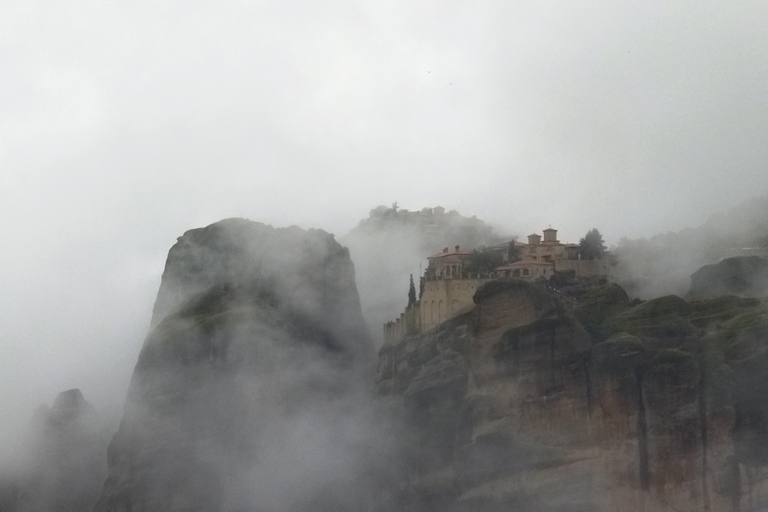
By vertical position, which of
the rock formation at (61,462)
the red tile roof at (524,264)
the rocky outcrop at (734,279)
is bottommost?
the rock formation at (61,462)

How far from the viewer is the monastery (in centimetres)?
9062

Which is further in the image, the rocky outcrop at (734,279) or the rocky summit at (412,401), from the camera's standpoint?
the rocky outcrop at (734,279)

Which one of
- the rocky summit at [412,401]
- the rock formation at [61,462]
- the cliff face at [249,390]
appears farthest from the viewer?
the rock formation at [61,462]

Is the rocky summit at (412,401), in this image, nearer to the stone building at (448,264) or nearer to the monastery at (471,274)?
the monastery at (471,274)

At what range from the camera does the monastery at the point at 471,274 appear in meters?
90.6

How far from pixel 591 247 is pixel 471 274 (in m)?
7.29

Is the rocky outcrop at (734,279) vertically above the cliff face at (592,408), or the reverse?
the rocky outcrop at (734,279)

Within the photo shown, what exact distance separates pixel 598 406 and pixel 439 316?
603 inches

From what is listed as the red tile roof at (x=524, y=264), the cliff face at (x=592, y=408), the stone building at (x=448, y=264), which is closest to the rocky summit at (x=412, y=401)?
the cliff face at (x=592, y=408)

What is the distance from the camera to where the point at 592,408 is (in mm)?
78000

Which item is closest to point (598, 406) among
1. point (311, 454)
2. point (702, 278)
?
point (702, 278)

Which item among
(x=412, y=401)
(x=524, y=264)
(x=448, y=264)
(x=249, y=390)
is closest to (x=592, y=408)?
(x=412, y=401)

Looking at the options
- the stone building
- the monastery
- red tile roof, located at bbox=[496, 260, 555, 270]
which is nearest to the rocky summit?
the monastery

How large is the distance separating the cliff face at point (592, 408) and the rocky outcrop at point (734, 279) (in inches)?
172
